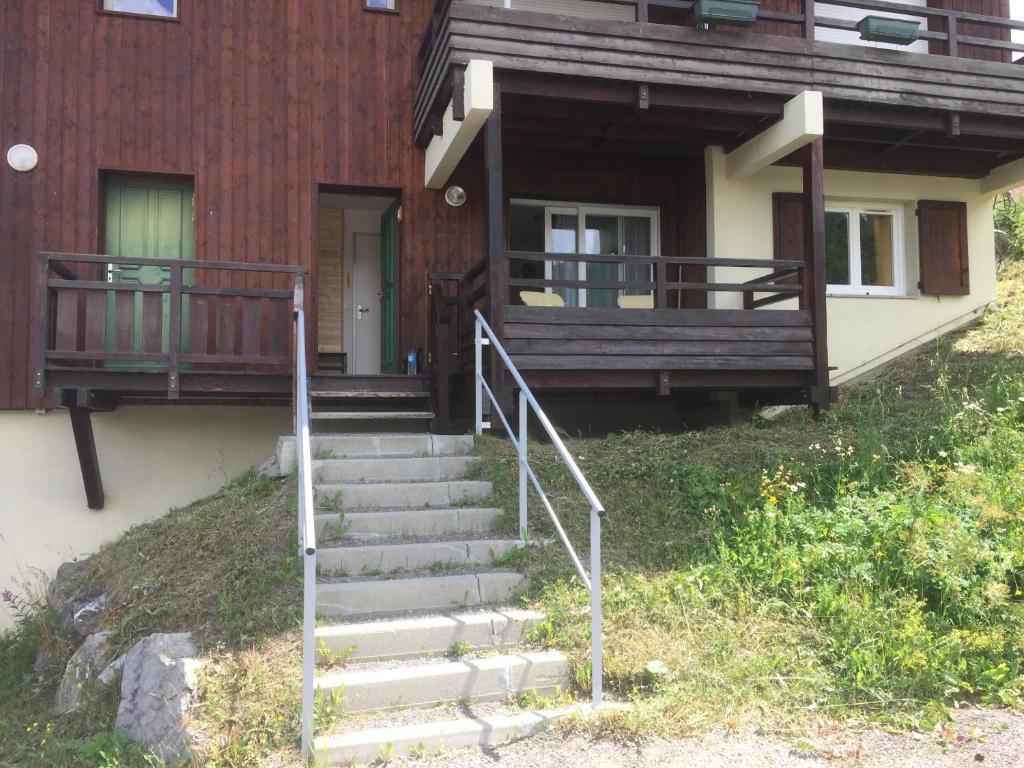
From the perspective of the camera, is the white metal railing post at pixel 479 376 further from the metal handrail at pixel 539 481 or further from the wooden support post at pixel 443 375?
the wooden support post at pixel 443 375

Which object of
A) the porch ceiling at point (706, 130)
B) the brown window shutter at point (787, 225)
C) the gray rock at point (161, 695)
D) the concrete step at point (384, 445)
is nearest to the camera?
the gray rock at point (161, 695)

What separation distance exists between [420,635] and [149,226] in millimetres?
5792

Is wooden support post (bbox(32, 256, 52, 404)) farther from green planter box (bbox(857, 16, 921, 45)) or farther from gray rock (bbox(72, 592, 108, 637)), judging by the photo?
green planter box (bbox(857, 16, 921, 45))

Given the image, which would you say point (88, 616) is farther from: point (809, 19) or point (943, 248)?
point (943, 248)

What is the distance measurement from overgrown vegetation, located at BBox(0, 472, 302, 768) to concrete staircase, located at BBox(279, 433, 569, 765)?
213 millimetres

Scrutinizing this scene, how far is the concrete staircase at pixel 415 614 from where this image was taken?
3.70m

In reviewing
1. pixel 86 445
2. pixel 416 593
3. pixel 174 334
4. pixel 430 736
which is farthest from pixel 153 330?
pixel 430 736

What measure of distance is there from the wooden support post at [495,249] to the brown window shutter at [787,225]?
3.77 meters

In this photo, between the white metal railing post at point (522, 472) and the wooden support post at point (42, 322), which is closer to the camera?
the white metal railing post at point (522, 472)

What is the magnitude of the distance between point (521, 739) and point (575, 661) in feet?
1.78

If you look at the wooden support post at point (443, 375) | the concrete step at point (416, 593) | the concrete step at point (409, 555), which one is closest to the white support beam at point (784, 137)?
the wooden support post at point (443, 375)

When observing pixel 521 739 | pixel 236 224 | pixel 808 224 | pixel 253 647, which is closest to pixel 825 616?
pixel 521 739

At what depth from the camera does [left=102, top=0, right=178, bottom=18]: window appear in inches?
316

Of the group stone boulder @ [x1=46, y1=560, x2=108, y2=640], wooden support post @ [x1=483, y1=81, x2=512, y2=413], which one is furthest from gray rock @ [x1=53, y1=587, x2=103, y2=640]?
wooden support post @ [x1=483, y1=81, x2=512, y2=413]
